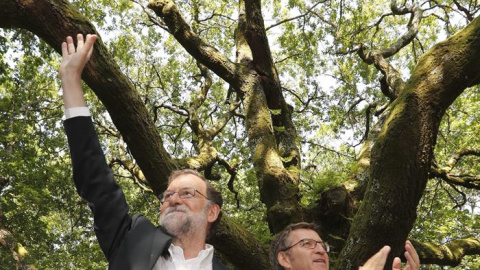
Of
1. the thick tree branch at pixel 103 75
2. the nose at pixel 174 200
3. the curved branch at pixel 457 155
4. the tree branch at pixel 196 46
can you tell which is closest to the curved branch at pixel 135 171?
the tree branch at pixel 196 46

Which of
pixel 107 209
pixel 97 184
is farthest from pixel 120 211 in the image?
pixel 97 184

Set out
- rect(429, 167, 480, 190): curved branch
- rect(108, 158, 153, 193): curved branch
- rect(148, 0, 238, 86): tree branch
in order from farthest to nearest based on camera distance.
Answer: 1. rect(108, 158, 153, 193): curved branch
2. rect(429, 167, 480, 190): curved branch
3. rect(148, 0, 238, 86): tree branch

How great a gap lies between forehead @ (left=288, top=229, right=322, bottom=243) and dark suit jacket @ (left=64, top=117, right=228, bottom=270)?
38.9 inches

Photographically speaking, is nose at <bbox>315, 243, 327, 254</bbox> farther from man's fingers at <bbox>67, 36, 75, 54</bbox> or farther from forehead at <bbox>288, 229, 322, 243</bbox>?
man's fingers at <bbox>67, 36, 75, 54</bbox>

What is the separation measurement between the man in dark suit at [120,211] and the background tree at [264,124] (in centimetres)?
143

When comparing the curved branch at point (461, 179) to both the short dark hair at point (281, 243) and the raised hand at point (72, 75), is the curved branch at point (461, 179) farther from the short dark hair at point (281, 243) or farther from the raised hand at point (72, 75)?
the raised hand at point (72, 75)

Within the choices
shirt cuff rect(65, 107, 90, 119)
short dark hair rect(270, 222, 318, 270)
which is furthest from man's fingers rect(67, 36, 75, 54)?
short dark hair rect(270, 222, 318, 270)

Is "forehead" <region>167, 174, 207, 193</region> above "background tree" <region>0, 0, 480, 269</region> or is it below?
below

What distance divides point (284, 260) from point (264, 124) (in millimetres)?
3634

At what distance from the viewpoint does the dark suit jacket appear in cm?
231

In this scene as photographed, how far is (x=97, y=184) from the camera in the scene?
7.73 ft

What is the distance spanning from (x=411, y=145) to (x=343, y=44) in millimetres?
7445

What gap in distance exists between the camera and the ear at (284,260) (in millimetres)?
3102

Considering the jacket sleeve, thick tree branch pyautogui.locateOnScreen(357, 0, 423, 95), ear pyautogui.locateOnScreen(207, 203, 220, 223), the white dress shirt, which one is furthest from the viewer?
thick tree branch pyautogui.locateOnScreen(357, 0, 423, 95)
